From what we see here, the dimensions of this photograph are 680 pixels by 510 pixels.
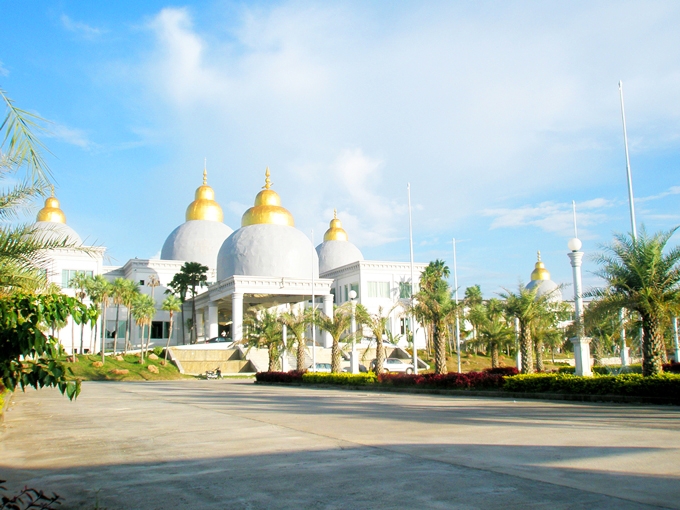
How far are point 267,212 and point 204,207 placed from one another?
17.2 metres

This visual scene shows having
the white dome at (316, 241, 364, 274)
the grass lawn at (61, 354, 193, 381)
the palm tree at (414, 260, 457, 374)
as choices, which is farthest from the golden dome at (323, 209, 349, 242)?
the palm tree at (414, 260, 457, 374)

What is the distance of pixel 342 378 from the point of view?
30.9m

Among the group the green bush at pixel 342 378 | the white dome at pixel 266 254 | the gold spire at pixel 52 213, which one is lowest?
the green bush at pixel 342 378

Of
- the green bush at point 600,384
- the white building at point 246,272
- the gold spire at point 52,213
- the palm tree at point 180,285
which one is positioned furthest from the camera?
the gold spire at point 52,213

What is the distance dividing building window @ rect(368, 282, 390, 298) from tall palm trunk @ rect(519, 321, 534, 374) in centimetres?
3896

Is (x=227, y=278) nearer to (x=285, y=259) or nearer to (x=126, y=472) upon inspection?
(x=285, y=259)

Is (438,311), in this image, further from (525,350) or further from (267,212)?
(267,212)

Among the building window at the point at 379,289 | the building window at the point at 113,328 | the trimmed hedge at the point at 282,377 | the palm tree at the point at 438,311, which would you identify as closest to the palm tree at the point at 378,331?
the palm tree at the point at 438,311

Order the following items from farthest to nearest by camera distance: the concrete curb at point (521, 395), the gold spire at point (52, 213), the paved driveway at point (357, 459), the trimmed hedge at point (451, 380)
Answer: the gold spire at point (52, 213) < the trimmed hedge at point (451, 380) < the concrete curb at point (521, 395) < the paved driveway at point (357, 459)

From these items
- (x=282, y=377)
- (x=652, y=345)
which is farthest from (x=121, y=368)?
(x=652, y=345)

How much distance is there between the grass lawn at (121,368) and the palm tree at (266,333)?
9.44 m

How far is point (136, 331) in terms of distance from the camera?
217 feet

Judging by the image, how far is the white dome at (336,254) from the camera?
254 feet

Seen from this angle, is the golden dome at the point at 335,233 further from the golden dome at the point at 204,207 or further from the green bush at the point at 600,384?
the green bush at the point at 600,384
